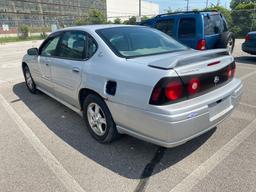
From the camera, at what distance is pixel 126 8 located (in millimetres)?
83500

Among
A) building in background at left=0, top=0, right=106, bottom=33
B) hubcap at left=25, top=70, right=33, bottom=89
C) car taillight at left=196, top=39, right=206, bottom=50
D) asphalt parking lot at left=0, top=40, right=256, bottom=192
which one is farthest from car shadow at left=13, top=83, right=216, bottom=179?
building in background at left=0, top=0, right=106, bottom=33

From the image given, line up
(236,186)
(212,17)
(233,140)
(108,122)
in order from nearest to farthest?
(236,186) < (108,122) < (233,140) < (212,17)

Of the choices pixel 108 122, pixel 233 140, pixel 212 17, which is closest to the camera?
pixel 108 122

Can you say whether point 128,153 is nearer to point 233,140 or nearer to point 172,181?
point 172,181

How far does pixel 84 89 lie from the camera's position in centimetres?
330

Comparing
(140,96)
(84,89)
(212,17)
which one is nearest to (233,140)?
(140,96)

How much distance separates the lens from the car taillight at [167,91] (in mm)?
2281

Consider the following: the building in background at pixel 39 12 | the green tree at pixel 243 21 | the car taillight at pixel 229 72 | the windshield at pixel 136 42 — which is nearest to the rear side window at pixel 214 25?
the windshield at pixel 136 42

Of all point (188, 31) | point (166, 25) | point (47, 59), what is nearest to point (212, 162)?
point (47, 59)

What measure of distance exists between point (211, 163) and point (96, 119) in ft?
5.14

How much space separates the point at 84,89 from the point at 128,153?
1.07m

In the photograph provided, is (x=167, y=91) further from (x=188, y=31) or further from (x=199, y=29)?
(x=188, y=31)

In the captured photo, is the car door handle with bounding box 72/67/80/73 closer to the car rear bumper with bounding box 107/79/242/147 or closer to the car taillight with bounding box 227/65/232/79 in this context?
the car rear bumper with bounding box 107/79/242/147

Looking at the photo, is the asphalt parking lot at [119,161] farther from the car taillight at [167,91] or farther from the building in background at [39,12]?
the building in background at [39,12]
